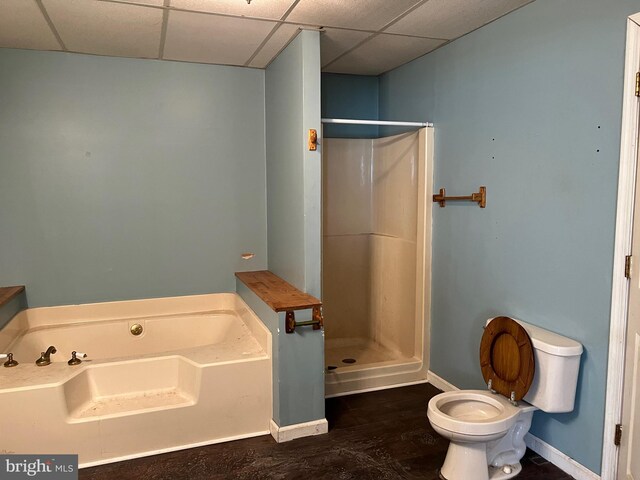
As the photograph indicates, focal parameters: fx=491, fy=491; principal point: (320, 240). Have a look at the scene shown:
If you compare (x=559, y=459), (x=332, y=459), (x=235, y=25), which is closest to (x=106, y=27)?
(x=235, y=25)

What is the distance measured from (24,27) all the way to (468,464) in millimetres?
3078

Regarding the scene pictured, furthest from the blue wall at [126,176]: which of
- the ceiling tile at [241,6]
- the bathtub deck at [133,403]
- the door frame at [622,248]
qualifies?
the door frame at [622,248]

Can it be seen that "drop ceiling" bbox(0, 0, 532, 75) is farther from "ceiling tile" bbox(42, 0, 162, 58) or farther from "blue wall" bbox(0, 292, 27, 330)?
"blue wall" bbox(0, 292, 27, 330)

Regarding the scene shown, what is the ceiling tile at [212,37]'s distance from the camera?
249 cm

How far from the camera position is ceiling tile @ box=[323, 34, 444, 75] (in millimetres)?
2908

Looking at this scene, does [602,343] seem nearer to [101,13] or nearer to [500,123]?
[500,123]

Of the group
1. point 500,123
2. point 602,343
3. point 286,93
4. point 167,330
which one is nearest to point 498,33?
point 500,123

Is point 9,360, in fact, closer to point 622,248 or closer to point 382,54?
point 382,54

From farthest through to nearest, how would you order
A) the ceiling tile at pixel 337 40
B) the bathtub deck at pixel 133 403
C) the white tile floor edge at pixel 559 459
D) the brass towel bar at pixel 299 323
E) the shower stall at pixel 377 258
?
the shower stall at pixel 377 258
the ceiling tile at pixel 337 40
the brass towel bar at pixel 299 323
the bathtub deck at pixel 133 403
the white tile floor edge at pixel 559 459

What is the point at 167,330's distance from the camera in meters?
3.36

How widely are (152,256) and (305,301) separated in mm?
1332

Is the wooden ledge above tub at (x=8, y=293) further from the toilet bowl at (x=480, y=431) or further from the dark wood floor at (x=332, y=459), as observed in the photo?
the toilet bowl at (x=480, y=431)

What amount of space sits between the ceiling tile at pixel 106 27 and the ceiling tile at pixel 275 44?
2.00ft

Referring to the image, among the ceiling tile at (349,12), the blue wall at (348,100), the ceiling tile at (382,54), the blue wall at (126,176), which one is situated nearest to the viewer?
the ceiling tile at (349,12)
